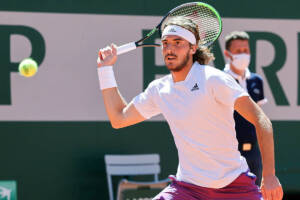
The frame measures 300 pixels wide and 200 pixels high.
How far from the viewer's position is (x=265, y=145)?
234 centimetres

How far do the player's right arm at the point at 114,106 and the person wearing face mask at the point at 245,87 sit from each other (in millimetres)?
1236

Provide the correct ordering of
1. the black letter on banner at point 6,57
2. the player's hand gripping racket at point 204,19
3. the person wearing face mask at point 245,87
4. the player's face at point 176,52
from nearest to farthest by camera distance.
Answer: the player's face at point 176,52, the player's hand gripping racket at point 204,19, the person wearing face mask at point 245,87, the black letter on banner at point 6,57

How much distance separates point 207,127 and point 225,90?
0.70 ft

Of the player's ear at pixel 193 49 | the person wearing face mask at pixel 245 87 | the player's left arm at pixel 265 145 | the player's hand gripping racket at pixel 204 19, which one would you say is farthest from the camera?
the person wearing face mask at pixel 245 87

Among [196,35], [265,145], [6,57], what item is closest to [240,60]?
[196,35]

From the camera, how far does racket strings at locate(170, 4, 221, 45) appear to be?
3049 mm

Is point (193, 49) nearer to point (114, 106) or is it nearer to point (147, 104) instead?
point (147, 104)

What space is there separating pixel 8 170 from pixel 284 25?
10.1 feet

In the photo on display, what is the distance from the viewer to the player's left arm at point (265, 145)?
2256mm

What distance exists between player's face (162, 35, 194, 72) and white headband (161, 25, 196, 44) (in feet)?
0.06

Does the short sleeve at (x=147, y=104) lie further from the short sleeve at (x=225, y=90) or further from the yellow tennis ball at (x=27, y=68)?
the yellow tennis ball at (x=27, y=68)

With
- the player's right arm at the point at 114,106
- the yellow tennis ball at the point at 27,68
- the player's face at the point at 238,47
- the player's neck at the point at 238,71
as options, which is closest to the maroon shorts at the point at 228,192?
the player's right arm at the point at 114,106

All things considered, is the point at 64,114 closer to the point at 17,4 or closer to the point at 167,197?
the point at 17,4

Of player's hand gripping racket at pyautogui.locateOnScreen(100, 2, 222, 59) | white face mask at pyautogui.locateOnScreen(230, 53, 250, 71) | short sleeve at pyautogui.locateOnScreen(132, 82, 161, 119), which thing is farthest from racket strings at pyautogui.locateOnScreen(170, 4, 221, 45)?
white face mask at pyautogui.locateOnScreen(230, 53, 250, 71)
